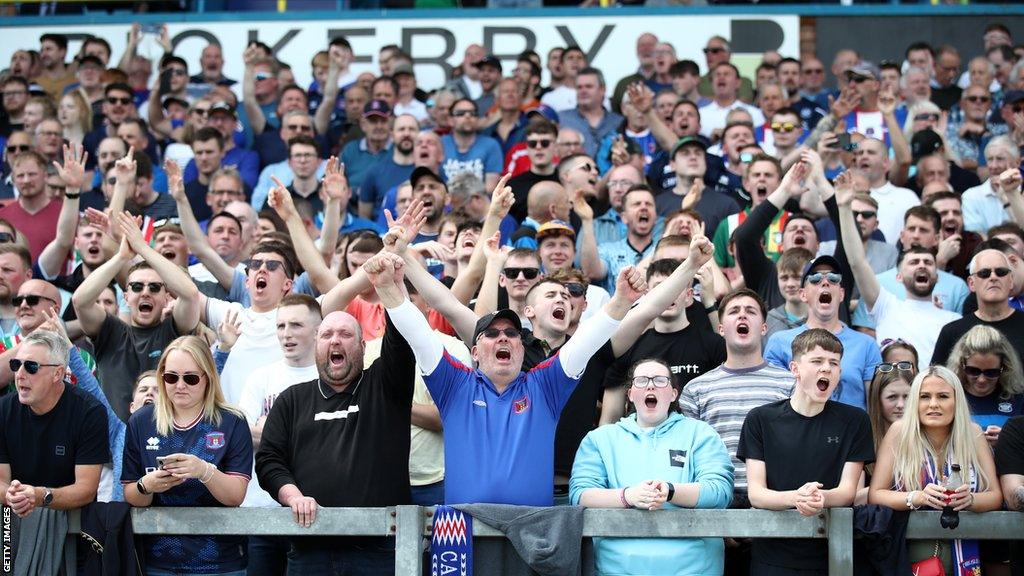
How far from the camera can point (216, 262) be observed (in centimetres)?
1047

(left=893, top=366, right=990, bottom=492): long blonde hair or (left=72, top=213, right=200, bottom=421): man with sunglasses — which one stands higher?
(left=72, top=213, right=200, bottom=421): man with sunglasses

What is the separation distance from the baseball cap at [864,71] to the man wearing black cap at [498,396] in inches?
307

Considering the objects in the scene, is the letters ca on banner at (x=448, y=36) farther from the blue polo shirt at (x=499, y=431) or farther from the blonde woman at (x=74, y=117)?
the blue polo shirt at (x=499, y=431)

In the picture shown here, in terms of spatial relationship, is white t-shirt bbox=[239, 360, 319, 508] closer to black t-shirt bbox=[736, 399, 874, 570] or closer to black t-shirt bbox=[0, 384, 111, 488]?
black t-shirt bbox=[0, 384, 111, 488]

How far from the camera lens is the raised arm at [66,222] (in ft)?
37.1

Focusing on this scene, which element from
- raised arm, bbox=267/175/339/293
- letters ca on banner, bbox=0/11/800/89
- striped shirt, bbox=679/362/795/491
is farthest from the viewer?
letters ca on banner, bbox=0/11/800/89

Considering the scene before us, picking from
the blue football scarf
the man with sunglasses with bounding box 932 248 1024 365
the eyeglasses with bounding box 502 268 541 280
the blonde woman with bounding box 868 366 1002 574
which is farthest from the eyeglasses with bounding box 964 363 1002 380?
the blue football scarf

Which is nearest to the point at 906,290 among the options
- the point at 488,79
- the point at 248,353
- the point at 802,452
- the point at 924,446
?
the point at 924,446

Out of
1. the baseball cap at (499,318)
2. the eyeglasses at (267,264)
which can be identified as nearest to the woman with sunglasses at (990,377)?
the baseball cap at (499,318)

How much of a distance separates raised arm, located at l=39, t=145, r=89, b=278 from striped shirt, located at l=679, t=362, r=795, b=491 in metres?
5.44

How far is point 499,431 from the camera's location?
293 inches

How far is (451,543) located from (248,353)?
2511 millimetres

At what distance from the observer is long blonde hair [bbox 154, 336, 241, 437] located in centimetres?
752

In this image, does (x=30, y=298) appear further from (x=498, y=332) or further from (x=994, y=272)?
(x=994, y=272)
